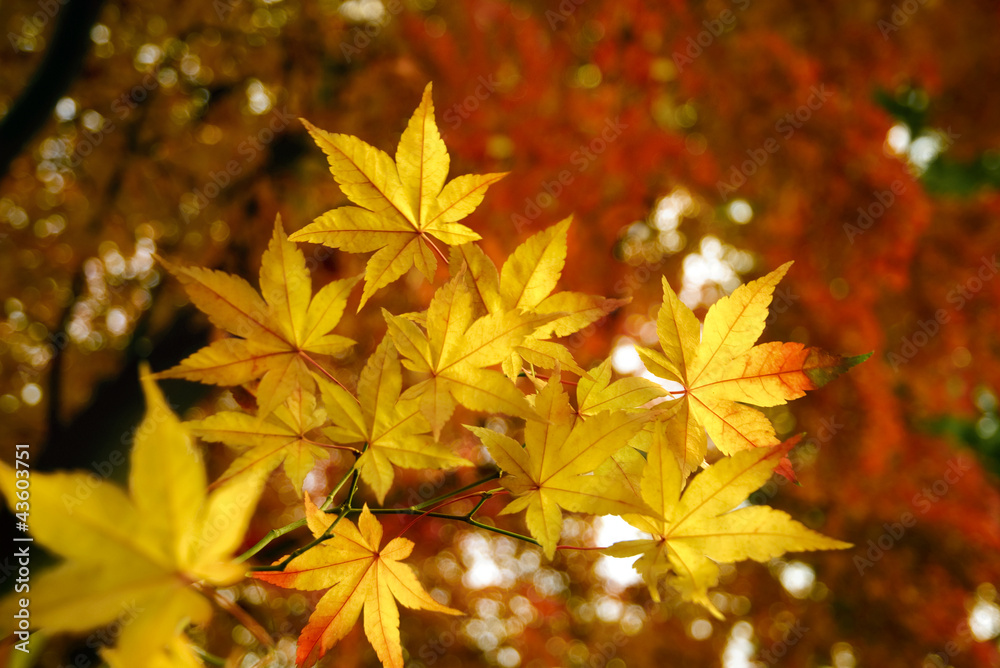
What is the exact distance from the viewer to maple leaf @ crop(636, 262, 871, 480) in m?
0.73

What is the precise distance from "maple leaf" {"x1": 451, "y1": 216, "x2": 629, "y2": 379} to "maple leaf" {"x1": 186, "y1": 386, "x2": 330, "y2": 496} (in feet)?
0.90

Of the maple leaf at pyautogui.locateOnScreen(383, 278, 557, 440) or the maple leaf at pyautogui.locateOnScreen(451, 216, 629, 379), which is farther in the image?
the maple leaf at pyautogui.locateOnScreen(451, 216, 629, 379)

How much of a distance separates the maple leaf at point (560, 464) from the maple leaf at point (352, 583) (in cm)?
16

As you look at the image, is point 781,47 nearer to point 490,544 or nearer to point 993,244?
point 993,244

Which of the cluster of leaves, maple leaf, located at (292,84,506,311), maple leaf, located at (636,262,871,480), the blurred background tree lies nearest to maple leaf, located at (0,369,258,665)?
the cluster of leaves

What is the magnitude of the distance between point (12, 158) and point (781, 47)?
4494mm

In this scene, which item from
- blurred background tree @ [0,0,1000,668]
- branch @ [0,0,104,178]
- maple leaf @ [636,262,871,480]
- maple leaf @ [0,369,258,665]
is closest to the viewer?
maple leaf @ [0,369,258,665]

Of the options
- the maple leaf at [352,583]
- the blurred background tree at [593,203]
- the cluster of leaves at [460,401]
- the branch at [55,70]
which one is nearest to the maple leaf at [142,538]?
the cluster of leaves at [460,401]

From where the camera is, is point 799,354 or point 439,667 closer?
point 799,354

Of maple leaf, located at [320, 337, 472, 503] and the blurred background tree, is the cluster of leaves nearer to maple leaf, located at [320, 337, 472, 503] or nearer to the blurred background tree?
maple leaf, located at [320, 337, 472, 503]

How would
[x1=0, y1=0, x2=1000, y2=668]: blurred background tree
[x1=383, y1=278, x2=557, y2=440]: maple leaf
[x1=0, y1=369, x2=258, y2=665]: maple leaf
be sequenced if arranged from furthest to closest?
[x1=0, y1=0, x2=1000, y2=668]: blurred background tree, [x1=383, y1=278, x2=557, y2=440]: maple leaf, [x1=0, y1=369, x2=258, y2=665]: maple leaf

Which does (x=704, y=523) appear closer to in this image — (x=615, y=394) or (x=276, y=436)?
(x=615, y=394)

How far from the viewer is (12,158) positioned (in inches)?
107

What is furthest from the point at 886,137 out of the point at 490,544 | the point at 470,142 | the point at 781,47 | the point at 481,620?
the point at 481,620
